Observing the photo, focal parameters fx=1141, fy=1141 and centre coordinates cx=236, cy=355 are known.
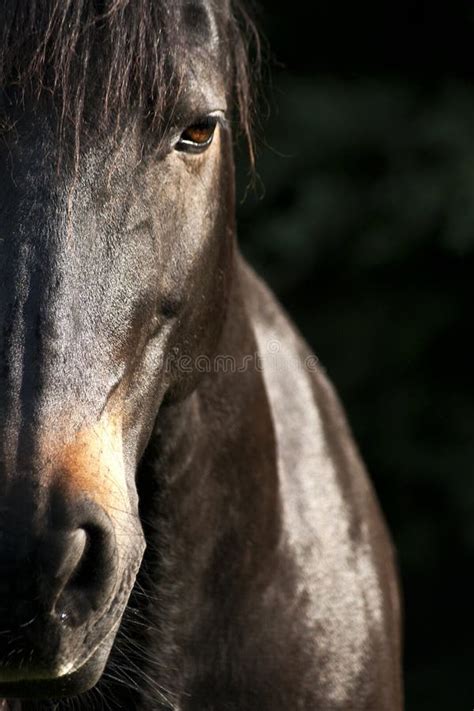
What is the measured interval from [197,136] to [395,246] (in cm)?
309

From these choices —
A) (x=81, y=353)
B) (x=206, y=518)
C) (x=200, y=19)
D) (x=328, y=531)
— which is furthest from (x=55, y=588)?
(x=328, y=531)

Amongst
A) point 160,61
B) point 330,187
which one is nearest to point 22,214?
point 160,61

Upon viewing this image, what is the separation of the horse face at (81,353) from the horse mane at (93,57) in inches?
1.4

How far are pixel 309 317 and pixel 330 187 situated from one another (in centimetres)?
72

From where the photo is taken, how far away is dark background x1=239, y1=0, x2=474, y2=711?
477 cm

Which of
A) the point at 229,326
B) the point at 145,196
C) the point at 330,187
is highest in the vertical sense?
the point at 145,196

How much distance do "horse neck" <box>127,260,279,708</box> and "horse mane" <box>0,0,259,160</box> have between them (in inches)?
24.8

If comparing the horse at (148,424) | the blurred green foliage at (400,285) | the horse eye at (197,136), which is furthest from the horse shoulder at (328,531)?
the blurred green foliage at (400,285)

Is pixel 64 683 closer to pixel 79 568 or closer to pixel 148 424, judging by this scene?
pixel 79 568

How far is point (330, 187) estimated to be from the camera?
4859 mm

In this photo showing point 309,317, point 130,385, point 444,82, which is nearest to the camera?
point 130,385

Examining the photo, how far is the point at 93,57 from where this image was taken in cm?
176

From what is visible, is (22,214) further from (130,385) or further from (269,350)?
(269,350)

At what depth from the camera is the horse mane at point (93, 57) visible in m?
1.71
